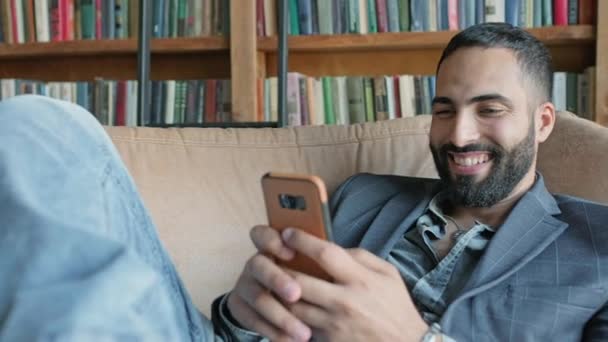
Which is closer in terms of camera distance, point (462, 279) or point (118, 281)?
point (118, 281)

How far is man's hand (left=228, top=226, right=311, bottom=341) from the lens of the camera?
2.59ft

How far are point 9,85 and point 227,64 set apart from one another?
2.38 feet

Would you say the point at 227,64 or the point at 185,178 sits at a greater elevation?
the point at 227,64

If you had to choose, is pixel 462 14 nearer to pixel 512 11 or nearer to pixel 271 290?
pixel 512 11

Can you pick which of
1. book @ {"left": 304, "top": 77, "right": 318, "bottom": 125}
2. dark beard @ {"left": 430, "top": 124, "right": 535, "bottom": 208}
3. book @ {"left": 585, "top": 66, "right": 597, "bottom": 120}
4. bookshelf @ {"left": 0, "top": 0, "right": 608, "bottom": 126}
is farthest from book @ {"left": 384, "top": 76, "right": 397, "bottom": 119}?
dark beard @ {"left": 430, "top": 124, "right": 535, "bottom": 208}

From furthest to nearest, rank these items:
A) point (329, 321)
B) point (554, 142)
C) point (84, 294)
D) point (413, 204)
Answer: point (554, 142) → point (413, 204) → point (329, 321) → point (84, 294)

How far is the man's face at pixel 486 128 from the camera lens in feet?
3.99

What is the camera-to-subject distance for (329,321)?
2.62 feet

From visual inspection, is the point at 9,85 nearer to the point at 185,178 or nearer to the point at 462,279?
the point at 185,178

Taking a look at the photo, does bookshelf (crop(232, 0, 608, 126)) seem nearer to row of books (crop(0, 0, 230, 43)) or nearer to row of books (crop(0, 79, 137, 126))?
row of books (crop(0, 0, 230, 43))

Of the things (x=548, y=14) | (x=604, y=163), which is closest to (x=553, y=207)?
(x=604, y=163)

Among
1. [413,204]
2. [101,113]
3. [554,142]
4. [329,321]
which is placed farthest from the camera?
A: [101,113]

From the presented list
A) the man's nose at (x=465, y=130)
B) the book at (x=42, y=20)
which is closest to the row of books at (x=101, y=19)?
the book at (x=42, y=20)

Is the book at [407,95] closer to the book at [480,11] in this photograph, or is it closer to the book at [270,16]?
the book at [480,11]
